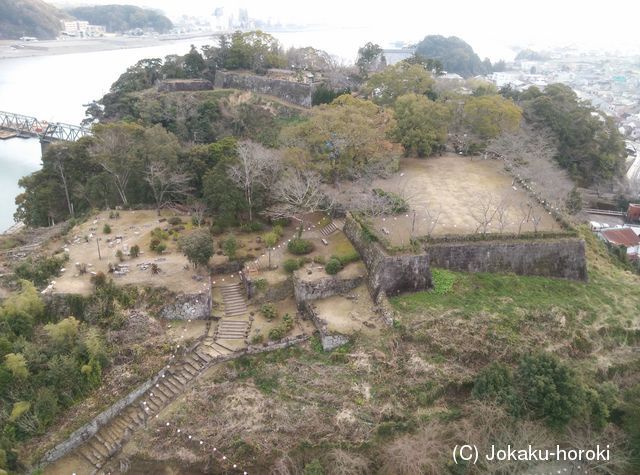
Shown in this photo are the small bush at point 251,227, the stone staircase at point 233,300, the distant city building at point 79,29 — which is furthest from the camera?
the distant city building at point 79,29

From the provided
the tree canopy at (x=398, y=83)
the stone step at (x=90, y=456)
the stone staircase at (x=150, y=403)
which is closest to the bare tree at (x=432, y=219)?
the stone staircase at (x=150, y=403)

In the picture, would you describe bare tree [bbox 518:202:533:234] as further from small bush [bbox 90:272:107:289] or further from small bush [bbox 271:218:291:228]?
small bush [bbox 90:272:107:289]

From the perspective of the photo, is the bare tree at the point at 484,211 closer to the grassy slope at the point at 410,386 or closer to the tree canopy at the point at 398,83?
the grassy slope at the point at 410,386

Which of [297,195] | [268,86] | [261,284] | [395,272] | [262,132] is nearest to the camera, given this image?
[395,272]

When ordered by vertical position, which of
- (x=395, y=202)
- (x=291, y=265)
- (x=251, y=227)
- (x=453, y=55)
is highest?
(x=453, y=55)

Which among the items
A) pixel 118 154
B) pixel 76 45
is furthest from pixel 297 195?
pixel 76 45

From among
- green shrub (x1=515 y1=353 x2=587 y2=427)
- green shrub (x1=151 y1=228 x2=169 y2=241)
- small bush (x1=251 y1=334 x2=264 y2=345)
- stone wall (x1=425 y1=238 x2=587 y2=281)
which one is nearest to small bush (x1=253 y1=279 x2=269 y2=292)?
small bush (x1=251 y1=334 x2=264 y2=345)

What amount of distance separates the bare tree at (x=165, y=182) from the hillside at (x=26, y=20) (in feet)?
306

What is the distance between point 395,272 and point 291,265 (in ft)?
13.6

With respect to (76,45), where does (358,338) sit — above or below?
below

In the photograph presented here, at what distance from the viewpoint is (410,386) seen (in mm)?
15500

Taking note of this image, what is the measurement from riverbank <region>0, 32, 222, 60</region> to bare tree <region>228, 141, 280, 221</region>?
197 ft

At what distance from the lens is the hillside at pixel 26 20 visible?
92.6 m

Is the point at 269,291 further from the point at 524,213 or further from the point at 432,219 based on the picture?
the point at 524,213
